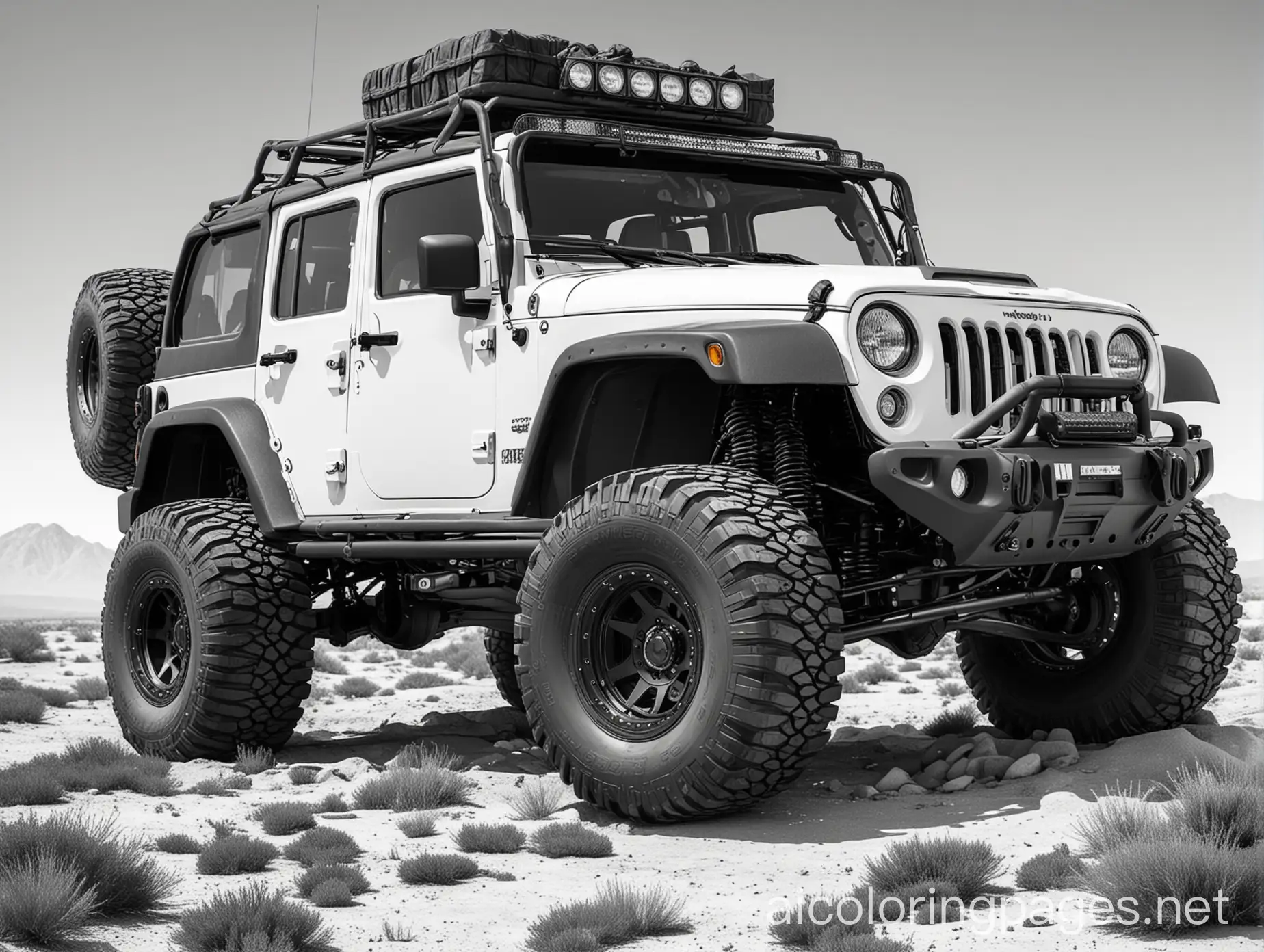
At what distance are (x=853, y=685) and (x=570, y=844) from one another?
822 cm

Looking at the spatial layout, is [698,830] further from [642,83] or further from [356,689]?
[356,689]

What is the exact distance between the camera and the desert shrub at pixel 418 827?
6.46m

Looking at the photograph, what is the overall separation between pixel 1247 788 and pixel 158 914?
3848 millimetres

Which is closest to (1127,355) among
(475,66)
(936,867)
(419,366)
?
(936,867)

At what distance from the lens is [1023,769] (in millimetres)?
7230

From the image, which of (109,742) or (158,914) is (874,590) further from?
(109,742)

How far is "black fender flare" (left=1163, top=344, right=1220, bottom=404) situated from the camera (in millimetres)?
7602

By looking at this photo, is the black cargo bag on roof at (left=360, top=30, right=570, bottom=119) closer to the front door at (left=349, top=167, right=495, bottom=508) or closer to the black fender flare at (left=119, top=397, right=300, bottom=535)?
the front door at (left=349, top=167, right=495, bottom=508)

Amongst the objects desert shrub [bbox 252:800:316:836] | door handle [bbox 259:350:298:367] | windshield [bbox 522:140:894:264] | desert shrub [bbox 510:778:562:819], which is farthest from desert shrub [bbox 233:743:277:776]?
windshield [bbox 522:140:894:264]

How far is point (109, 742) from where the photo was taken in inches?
356

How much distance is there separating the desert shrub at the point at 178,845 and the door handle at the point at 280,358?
3200 mm

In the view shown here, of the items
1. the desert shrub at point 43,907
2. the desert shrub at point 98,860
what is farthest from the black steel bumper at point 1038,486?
the desert shrub at point 43,907

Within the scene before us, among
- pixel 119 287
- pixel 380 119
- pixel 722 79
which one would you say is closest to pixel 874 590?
pixel 722 79

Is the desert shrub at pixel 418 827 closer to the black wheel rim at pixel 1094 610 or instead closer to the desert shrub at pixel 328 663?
the black wheel rim at pixel 1094 610
